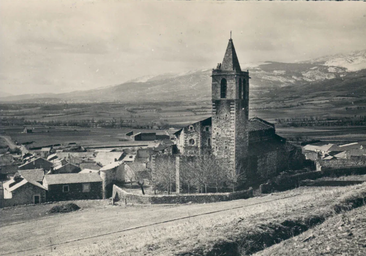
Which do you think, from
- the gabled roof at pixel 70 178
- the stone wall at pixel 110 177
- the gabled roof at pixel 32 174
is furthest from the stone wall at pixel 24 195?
Result: the stone wall at pixel 110 177

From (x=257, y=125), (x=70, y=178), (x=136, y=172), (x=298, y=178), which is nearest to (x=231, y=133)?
(x=298, y=178)

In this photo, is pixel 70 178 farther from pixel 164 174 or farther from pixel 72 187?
pixel 164 174

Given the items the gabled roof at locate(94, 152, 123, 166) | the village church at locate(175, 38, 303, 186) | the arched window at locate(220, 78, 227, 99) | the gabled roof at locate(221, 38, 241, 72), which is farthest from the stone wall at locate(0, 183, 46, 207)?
the gabled roof at locate(221, 38, 241, 72)

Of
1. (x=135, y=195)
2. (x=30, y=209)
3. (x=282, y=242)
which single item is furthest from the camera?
(x=30, y=209)

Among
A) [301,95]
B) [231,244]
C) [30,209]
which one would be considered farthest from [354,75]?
[30,209]

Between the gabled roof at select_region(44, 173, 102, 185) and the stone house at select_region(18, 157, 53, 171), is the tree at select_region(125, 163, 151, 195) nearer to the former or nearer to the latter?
the gabled roof at select_region(44, 173, 102, 185)

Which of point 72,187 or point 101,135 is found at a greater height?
point 101,135

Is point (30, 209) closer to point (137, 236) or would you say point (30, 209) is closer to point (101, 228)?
point (101, 228)
